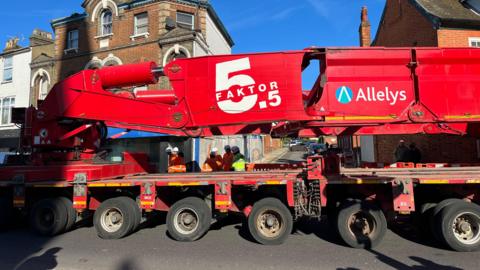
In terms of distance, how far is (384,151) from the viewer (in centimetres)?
1695

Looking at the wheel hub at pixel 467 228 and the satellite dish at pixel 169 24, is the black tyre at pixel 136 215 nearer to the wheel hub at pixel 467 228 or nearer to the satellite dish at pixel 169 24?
the wheel hub at pixel 467 228

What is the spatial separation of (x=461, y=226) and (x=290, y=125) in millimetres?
3327

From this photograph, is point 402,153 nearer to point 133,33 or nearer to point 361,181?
point 361,181

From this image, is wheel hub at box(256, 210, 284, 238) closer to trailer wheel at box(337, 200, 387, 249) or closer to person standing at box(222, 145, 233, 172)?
trailer wheel at box(337, 200, 387, 249)

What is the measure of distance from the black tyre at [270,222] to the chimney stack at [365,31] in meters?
17.3

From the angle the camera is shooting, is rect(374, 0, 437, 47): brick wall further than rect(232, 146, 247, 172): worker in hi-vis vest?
Yes

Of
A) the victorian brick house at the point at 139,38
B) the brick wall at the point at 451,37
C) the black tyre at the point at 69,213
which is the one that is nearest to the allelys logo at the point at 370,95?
the black tyre at the point at 69,213

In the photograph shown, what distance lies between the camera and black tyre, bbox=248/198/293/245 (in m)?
6.11

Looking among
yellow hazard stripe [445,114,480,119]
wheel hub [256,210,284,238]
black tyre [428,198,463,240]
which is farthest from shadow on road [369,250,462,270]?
yellow hazard stripe [445,114,480,119]

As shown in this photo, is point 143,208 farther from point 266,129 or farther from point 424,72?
point 424,72

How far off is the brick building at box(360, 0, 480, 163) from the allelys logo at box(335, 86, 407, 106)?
233 inches

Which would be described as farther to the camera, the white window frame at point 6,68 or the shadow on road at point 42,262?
the white window frame at point 6,68

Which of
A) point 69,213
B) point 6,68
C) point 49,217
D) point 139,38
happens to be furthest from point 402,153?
point 6,68

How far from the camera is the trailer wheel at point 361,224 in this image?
5.82 m
